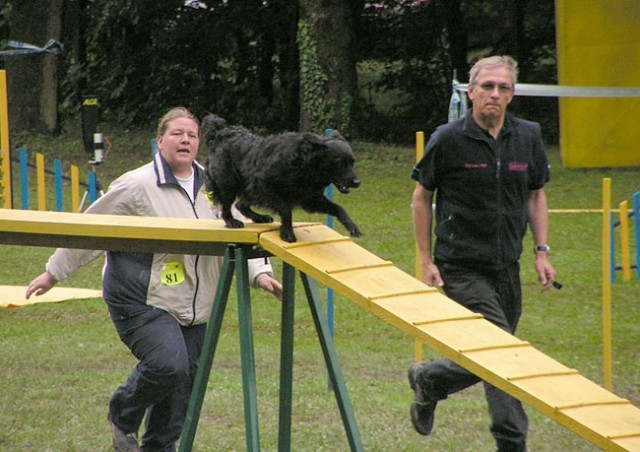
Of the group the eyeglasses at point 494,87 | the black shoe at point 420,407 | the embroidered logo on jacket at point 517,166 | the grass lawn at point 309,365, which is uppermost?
the eyeglasses at point 494,87

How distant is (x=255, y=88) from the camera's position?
24.7 m

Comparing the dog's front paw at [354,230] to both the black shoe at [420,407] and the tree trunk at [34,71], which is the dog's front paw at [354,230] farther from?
the tree trunk at [34,71]

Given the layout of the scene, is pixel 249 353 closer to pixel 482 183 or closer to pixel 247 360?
pixel 247 360

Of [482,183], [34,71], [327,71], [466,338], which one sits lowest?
[466,338]

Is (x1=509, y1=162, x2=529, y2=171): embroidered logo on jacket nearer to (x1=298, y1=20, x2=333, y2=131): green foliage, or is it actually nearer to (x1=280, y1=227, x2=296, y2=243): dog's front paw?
(x1=280, y1=227, x2=296, y2=243): dog's front paw

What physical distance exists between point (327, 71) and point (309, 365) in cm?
1240

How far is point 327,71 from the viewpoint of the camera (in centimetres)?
2028

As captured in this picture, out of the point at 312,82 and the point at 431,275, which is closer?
the point at 431,275

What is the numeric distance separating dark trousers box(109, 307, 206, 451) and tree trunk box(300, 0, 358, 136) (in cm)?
1453

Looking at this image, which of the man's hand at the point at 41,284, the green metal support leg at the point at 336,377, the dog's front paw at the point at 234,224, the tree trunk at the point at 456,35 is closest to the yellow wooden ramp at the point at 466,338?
the dog's front paw at the point at 234,224

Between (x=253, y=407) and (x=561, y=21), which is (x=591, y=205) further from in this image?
(x=253, y=407)

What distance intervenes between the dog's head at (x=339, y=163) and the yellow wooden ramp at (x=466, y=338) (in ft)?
1.19

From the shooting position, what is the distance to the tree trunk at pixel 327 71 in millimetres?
20109

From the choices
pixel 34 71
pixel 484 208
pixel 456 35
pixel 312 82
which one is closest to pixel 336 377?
pixel 484 208
